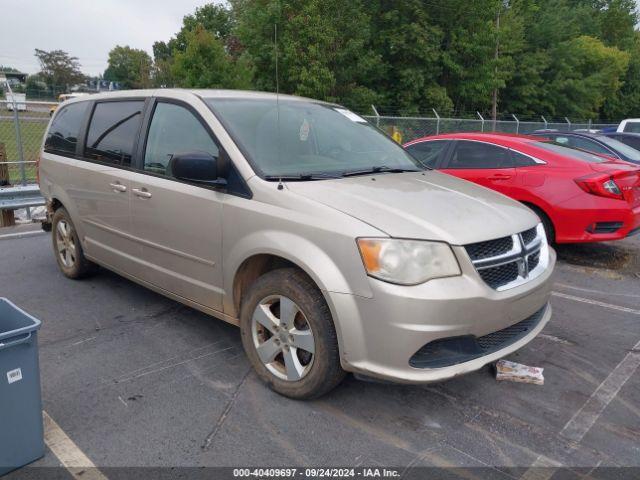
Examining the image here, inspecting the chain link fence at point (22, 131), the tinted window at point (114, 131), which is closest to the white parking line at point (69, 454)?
the tinted window at point (114, 131)

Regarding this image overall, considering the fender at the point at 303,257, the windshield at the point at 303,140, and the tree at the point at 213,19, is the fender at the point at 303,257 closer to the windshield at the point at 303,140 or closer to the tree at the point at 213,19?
the windshield at the point at 303,140

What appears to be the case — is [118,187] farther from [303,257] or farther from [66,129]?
[303,257]

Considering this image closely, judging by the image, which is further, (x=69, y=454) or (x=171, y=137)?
(x=171, y=137)

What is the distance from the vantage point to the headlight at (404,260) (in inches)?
108

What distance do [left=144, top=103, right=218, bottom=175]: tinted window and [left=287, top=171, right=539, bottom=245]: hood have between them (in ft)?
2.81

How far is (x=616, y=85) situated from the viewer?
45.2 meters

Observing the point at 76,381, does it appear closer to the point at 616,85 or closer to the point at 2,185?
the point at 2,185

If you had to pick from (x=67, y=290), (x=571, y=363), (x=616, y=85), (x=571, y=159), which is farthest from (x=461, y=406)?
(x=616, y=85)

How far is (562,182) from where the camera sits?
622 cm

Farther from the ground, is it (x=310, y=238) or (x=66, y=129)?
(x=66, y=129)

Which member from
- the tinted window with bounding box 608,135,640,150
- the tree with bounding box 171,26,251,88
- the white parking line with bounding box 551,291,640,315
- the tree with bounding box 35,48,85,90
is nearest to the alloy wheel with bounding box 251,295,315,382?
the white parking line with bounding box 551,291,640,315

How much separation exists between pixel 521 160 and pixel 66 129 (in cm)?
506

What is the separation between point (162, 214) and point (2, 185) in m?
6.70

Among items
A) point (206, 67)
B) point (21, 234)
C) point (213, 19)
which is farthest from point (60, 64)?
point (21, 234)
